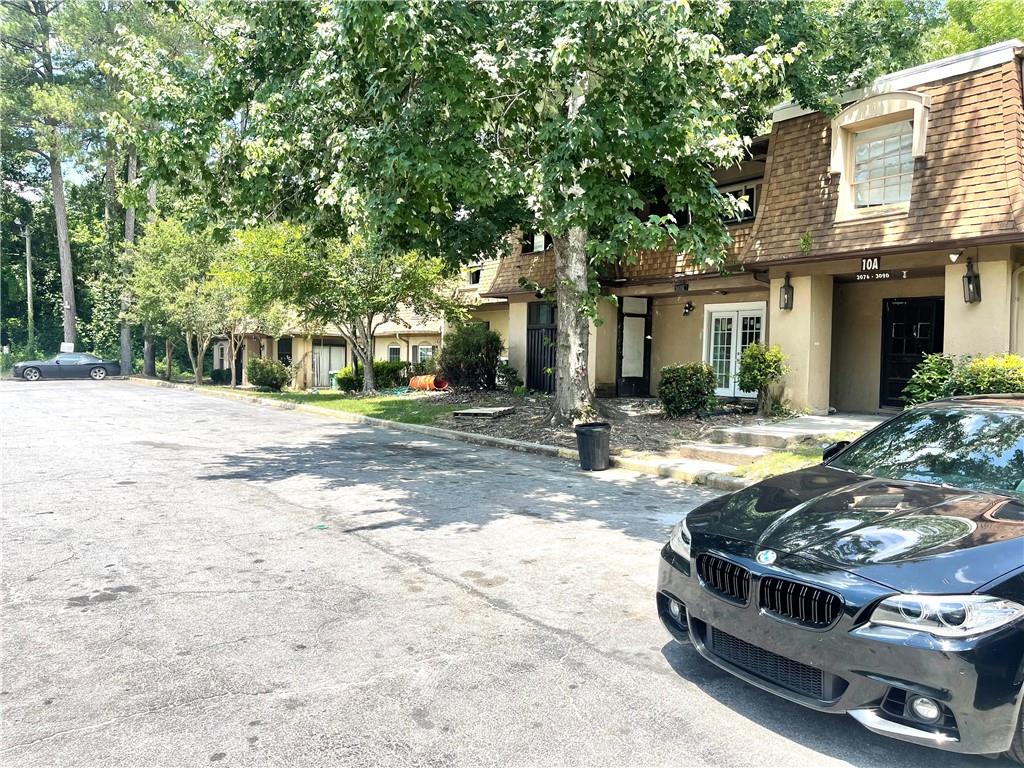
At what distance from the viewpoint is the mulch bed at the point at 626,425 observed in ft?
40.9

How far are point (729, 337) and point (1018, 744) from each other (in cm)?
1484

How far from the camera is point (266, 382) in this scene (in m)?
29.2

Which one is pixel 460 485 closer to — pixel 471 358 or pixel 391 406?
pixel 391 406

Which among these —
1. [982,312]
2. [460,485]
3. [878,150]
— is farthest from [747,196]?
[460,485]

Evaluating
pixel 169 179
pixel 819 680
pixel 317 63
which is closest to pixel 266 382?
pixel 169 179

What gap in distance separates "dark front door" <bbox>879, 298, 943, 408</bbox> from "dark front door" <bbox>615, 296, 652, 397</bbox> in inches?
245

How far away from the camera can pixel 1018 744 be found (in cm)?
Result: 274

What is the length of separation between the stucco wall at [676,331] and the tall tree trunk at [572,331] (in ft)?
13.2

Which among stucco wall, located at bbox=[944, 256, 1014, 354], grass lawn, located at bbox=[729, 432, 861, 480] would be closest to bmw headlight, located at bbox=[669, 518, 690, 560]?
grass lawn, located at bbox=[729, 432, 861, 480]

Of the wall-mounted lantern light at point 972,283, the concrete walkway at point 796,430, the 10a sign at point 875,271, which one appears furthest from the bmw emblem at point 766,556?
the 10a sign at point 875,271

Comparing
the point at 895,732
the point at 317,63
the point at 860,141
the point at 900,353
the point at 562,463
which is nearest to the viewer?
the point at 895,732

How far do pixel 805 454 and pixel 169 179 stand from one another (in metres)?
10.5

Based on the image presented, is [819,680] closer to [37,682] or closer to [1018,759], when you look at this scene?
[1018,759]

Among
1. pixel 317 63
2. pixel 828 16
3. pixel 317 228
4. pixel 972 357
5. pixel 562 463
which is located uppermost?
pixel 828 16
